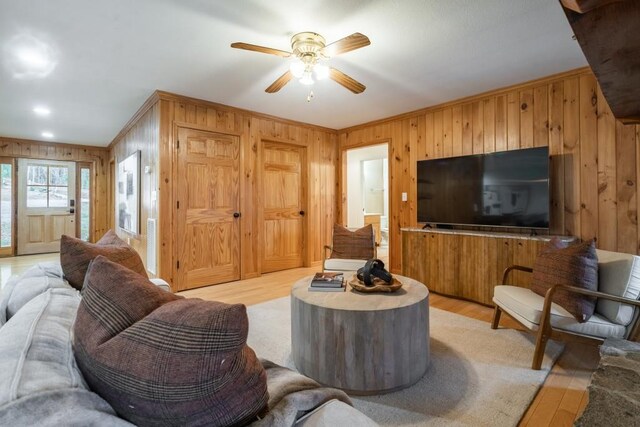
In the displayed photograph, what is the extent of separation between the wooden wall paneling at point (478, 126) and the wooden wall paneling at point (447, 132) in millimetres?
277

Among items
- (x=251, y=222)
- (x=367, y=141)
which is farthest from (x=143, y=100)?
(x=367, y=141)

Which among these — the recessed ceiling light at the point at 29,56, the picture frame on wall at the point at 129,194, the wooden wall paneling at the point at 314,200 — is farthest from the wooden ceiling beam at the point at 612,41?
the picture frame on wall at the point at 129,194

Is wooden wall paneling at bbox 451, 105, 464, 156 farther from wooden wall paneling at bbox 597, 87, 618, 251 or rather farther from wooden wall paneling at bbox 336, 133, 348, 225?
wooden wall paneling at bbox 336, 133, 348, 225

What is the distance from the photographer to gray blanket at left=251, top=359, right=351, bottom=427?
27.8 inches

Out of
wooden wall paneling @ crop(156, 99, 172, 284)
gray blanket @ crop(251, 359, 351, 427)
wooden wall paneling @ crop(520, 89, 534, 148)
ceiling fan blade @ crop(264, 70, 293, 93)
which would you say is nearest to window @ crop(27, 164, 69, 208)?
wooden wall paneling @ crop(156, 99, 172, 284)

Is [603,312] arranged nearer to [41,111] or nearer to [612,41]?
[612,41]

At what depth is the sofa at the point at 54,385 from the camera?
1.64 feet

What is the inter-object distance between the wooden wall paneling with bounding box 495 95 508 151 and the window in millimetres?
8178

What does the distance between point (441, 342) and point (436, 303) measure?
1024 mm

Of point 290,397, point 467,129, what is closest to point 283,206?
point 467,129

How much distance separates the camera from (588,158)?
297cm

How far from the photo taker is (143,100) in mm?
3918

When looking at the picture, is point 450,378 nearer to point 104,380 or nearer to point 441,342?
point 441,342

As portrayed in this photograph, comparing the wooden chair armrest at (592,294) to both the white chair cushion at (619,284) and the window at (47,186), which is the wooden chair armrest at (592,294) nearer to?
the white chair cushion at (619,284)
